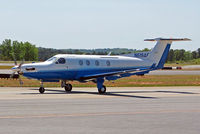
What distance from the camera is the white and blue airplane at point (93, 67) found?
1193 inches

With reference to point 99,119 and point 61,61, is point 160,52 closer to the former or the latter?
point 61,61

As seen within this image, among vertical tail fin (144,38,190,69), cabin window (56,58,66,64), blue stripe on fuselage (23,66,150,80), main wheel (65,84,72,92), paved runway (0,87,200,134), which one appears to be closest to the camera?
paved runway (0,87,200,134)

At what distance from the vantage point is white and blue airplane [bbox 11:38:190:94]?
1193 inches

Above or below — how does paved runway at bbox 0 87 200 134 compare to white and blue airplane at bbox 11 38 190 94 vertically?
below

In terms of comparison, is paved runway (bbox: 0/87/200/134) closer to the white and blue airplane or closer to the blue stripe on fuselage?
the blue stripe on fuselage

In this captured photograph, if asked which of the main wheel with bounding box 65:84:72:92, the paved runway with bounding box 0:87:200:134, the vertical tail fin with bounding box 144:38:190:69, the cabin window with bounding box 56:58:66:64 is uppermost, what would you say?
the vertical tail fin with bounding box 144:38:190:69

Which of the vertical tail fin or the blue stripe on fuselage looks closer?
the blue stripe on fuselage

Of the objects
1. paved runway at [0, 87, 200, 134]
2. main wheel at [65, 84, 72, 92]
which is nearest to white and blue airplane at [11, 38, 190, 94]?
main wheel at [65, 84, 72, 92]

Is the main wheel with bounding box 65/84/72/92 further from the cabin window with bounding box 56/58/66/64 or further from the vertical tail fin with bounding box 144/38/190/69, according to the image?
the vertical tail fin with bounding box 144/38/190/69

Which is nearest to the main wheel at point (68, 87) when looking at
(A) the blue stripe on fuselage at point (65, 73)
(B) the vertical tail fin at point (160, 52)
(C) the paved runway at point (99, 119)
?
(A) the blue stripe on fuselage at point (65, 73)

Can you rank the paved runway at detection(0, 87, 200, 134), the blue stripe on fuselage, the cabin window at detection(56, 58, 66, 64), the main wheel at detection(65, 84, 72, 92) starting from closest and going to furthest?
the paved runway at detection(0, 87, 200, 134) < the blue stripe on fuselage < the cabin window at detection(56, 58, 66, 64) < the main wheel at detection(65, 84, 72, 92)

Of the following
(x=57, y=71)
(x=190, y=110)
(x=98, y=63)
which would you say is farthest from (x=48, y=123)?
(x=98, y=63)

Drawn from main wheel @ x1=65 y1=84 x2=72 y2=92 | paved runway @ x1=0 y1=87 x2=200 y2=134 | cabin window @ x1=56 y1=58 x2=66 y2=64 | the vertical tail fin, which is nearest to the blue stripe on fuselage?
cabin window @ x1=56 y1=58 x2=66 y2=64

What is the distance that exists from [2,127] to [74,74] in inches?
753
